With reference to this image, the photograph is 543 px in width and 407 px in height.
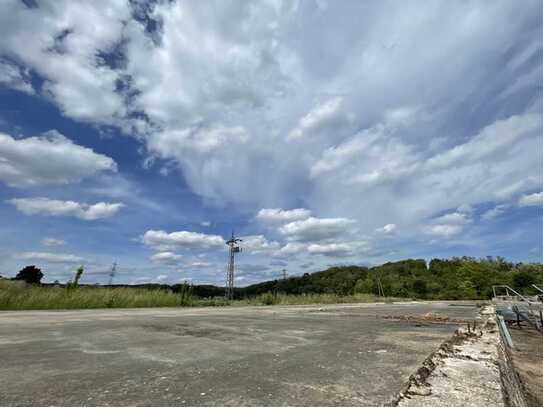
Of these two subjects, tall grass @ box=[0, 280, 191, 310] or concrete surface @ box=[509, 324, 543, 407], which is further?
tall grass @ box=[0, 280, 191, 310]

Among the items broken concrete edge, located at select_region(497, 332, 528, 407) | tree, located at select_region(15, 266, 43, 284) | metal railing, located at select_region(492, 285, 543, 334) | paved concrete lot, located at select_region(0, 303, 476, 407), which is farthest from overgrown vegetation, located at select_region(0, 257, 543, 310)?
broken concrete edge, located at select_region(497, 332, 528, 407)

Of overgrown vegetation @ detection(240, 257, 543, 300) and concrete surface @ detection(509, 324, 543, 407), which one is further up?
overgrown vegetation @ detection(240, 257, 543, 300)

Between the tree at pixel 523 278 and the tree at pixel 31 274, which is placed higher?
the tree at pixel 523 278

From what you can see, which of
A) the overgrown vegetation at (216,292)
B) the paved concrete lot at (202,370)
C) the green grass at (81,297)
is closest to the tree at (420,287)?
the overgrown vegetation at (216,292)

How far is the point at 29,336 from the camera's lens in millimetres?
5266

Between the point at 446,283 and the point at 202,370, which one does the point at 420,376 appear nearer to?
the point at 202,370

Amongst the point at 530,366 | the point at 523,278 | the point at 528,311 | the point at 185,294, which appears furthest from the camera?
the point at 523,278

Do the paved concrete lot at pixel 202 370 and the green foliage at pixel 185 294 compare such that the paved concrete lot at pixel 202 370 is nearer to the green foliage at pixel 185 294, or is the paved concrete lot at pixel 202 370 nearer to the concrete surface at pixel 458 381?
the concrete surface at pixel 458 381

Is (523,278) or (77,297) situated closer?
(77,297)

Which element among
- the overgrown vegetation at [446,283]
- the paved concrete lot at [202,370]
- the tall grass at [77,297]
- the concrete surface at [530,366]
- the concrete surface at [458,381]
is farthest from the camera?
the overgrown vegetation at [446,283]

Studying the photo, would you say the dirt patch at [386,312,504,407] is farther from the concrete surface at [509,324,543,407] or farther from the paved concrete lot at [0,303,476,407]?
the concrete surface at [509,324,543,407]

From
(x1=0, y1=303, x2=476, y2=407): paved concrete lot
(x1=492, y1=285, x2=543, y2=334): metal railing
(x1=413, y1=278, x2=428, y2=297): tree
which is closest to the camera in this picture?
(x1=0, y1=303, x2=476, y2=407): paved concrete lot

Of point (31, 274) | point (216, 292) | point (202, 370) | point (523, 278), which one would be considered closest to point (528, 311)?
point (202, 370)

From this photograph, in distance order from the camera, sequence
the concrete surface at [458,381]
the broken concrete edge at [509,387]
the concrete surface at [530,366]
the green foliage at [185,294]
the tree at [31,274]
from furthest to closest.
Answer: the tree at [31,274], the green foliage at [185,294], the concrete surface at [530,366], the broken concrete edge at [509,387], the concrete surface at [458,381]
